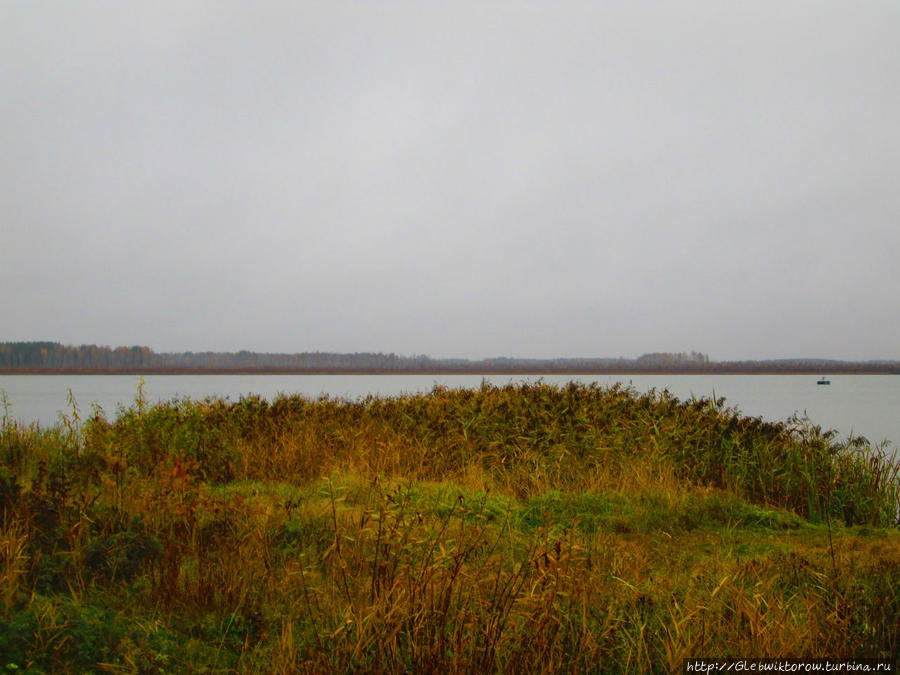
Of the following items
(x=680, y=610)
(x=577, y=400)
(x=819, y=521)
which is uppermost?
(x=577, y=400)

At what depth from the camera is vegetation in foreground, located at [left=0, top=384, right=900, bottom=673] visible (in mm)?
3334

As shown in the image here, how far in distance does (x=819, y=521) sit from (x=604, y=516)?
3.05 metres

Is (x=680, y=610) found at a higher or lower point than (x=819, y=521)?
higher

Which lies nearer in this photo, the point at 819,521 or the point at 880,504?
the point at 819,521

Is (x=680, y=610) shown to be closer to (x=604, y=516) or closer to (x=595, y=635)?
(x=595, y=635)

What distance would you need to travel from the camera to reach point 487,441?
32.2 feet

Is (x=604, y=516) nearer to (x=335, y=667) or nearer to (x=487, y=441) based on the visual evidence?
(x=487, y=441)

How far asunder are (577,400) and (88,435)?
26.5 ft

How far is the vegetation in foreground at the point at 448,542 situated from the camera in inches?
131

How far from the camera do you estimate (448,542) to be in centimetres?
445

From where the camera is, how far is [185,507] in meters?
5.15

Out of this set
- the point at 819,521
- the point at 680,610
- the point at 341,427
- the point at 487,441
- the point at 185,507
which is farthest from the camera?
the point at 341,427

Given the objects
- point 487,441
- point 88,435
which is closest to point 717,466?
point 487,441

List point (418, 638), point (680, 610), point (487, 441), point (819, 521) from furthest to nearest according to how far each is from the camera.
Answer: point (487, 441)
point (819, 521)
point (680, 610)
point (418, 638)
